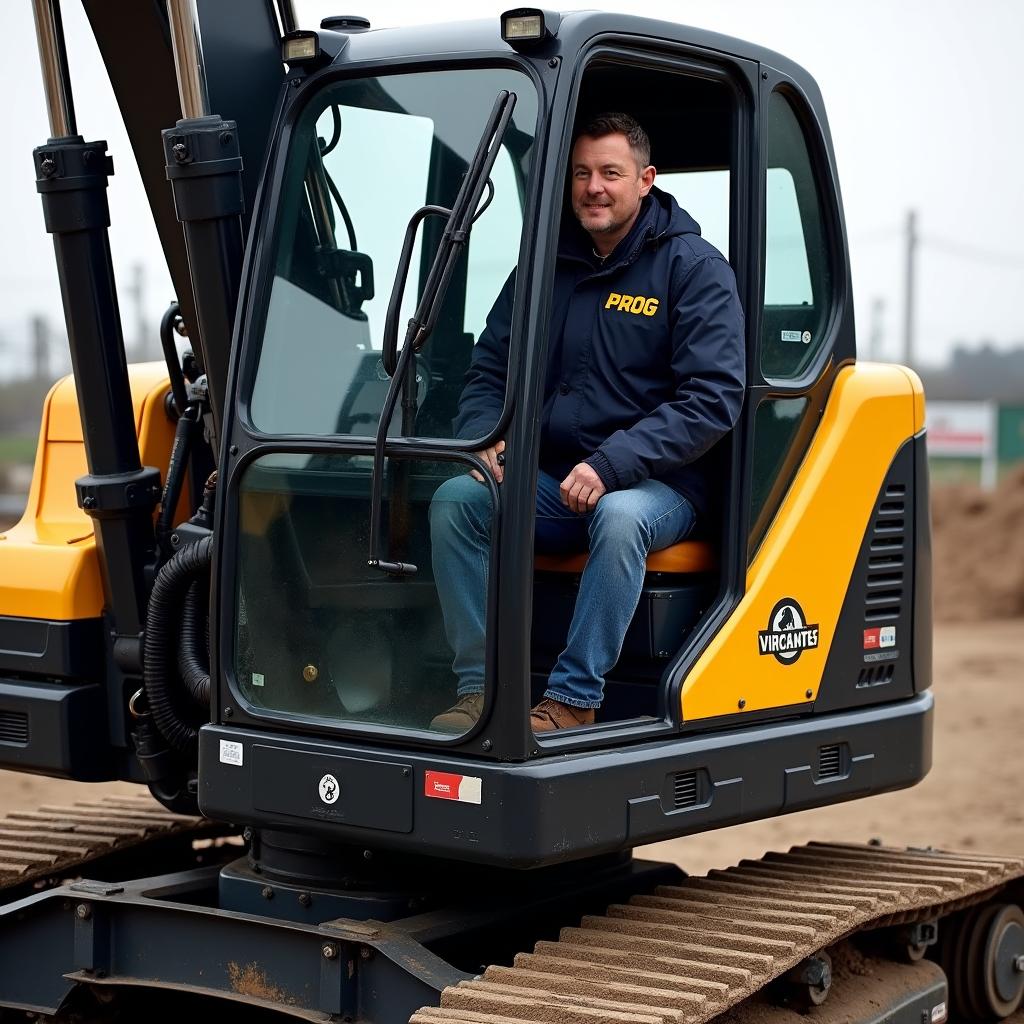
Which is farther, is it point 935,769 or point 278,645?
point 935,769

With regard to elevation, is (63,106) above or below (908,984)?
above

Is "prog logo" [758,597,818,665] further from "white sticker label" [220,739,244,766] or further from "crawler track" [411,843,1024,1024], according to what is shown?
"white sticker label" [220,739,244,766]

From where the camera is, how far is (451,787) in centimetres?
394

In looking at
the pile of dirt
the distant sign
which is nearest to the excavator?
the pile of dirt

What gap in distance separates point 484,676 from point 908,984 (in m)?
1.87

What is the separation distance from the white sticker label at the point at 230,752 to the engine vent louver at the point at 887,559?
1.80 meters

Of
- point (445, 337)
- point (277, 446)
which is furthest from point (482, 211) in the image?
point (277, 446)

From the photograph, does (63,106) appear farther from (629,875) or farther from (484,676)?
(629,875)

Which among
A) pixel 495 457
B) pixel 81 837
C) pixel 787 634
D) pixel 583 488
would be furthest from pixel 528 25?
pixel 81 837

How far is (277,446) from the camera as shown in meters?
4.20

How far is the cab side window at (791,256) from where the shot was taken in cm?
467

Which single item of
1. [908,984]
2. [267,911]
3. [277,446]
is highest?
[277,446]

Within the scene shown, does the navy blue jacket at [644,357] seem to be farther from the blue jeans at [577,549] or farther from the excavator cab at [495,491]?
the excavator cab at [495,491]

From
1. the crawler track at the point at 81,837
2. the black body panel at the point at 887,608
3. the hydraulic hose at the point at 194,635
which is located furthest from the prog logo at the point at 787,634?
the crawler track at the point at 81,837
